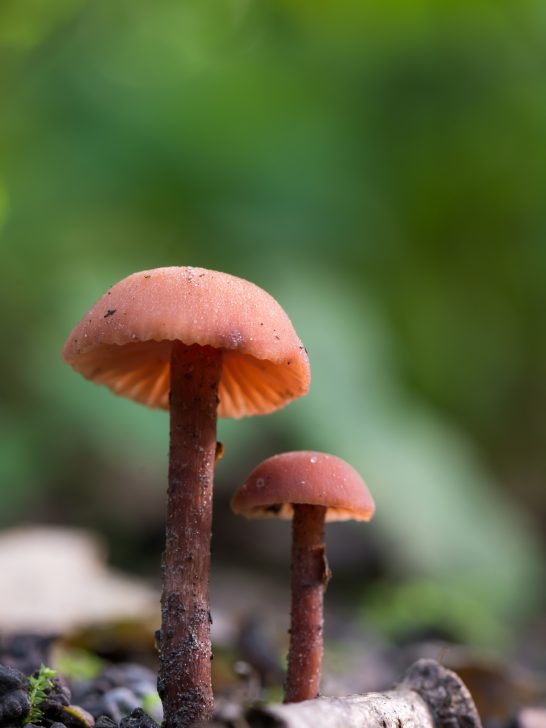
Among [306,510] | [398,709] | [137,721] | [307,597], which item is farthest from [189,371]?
[398,709]

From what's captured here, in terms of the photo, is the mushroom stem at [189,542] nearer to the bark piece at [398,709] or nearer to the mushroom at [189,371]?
the mushroom at [189,371]

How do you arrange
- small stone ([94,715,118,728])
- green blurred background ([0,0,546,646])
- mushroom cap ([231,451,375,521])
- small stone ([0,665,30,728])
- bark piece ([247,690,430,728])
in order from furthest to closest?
green blurred background ([0,0,546,646])
mushroom cap ([231,451,375,521])
small stone ([94,715,118,728])
small stone ([0,665,30,728])
bark piece ([247,690,430,728])

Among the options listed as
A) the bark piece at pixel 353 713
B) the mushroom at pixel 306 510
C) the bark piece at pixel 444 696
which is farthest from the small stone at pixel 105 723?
the bark piece at pixel 444 696

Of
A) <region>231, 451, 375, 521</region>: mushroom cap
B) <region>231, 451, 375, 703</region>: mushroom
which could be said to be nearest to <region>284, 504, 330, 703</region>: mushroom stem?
<region>231, 451, 375, 703</region>: mushroom

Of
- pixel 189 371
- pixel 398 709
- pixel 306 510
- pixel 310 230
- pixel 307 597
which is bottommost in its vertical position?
pixel 398 709

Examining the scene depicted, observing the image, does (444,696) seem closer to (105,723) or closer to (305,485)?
(305,485)

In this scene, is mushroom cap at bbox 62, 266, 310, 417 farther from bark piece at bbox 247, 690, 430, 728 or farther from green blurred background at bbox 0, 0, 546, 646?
green blurred background at bbox 0, 0, 546, 646
